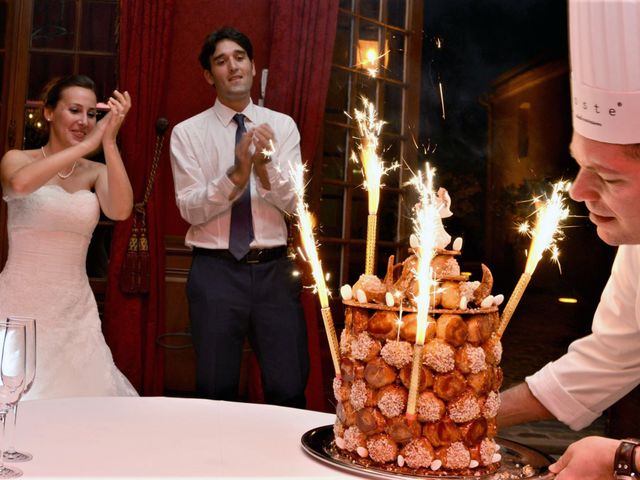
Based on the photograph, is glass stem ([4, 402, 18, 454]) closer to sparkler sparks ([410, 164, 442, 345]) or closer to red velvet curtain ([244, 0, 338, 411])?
sparkler sparks ([410, 164, 442, 345])

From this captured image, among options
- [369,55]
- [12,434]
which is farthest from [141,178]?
[12,434]

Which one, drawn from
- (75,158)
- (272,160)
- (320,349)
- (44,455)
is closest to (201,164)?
(272,160)

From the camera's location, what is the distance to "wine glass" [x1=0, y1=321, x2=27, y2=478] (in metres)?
1.13

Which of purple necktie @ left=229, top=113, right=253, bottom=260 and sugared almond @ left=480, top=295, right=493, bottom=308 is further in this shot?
purple necktie @ left=229, top=113, right=253, bottom=260

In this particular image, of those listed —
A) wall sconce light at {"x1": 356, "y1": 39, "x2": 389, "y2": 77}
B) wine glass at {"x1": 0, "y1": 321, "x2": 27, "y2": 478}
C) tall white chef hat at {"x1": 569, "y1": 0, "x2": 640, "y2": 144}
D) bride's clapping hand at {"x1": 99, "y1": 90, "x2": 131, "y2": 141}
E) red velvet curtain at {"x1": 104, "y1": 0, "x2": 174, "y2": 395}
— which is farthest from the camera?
wall sconce light at {"x1": 356, "y1": 39, "x2": 389, "y2": 77}

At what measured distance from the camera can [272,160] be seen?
10.3 ft

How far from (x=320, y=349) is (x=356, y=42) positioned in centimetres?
173

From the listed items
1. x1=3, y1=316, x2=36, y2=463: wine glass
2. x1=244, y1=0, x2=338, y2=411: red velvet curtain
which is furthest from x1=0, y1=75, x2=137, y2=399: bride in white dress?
x1=3, y1=316, x2=36, y2=463: wine glass

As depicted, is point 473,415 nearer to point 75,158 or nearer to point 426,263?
point 426,263

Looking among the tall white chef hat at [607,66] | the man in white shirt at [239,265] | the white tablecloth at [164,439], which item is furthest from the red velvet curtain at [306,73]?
the tall white chef hat at [607,66]

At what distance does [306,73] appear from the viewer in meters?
4.15

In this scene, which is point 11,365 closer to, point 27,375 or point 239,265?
point 27,375

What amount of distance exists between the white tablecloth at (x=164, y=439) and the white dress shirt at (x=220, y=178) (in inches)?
57.4

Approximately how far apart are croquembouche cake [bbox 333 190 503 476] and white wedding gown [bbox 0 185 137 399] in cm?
209
